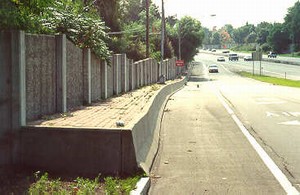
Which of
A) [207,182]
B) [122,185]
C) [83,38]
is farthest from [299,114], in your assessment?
[122,185]

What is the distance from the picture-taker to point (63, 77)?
12.2m

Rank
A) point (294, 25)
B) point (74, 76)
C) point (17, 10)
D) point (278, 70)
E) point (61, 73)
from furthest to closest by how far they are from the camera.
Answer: point (294, 25)
point (278, 70)
point (74, 76)
point (61, 73)
point (17, 10)

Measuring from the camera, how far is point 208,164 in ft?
32.4

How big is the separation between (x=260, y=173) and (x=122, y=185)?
2.80 meters

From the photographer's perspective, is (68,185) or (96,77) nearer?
(68,185)

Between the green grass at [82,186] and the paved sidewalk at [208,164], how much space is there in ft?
1.70

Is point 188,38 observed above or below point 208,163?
above

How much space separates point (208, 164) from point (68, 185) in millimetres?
3279

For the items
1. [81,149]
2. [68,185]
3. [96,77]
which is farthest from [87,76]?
[68,185]

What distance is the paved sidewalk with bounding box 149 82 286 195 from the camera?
802 centimetres

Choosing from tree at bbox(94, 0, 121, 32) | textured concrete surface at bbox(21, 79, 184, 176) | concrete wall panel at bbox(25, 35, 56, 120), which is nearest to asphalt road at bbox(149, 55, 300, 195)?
textured concrete surface at bbox(21, 79, 184, 176)

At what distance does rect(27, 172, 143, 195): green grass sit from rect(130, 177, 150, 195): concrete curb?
0.20 feet

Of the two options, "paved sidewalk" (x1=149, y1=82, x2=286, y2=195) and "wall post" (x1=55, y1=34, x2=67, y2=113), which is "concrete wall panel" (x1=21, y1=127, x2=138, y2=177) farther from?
"wall post" (x1=55, y1=34, x2=67, y2=113)

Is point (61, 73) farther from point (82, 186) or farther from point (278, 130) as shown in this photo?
point (278, 130)
